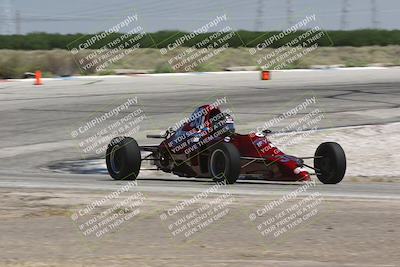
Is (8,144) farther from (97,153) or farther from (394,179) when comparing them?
(394,179)

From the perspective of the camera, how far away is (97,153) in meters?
22.1

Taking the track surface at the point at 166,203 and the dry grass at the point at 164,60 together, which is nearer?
the track surface at the point at 166,203

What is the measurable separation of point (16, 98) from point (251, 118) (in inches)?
363

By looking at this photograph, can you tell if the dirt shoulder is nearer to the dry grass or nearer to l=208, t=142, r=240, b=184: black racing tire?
l=208, t=142, r=240, b=184: black racing tire

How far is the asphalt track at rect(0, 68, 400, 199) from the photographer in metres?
16.1

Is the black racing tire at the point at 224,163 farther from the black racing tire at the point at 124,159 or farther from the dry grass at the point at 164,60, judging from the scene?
the dry grass at the point at 164,60

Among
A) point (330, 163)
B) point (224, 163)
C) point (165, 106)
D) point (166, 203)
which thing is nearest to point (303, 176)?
point (330, 163)

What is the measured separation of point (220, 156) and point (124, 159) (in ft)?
5.87

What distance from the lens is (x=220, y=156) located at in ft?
Answer: 50.8

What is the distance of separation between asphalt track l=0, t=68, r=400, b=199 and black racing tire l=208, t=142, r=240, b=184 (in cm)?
26

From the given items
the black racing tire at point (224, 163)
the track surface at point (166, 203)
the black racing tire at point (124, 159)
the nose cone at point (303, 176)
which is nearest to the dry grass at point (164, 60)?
the track surface at point (166, 203)

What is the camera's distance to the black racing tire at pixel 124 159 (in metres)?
16.3

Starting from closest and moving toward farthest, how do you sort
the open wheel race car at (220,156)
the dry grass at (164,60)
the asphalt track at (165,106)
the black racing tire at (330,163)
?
the open wheel race car at (220,156), the black racing tire at (330,163), the asphalt track at (165,106), the dry grass at (164,60)

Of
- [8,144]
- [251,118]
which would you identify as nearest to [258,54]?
[251,118]
